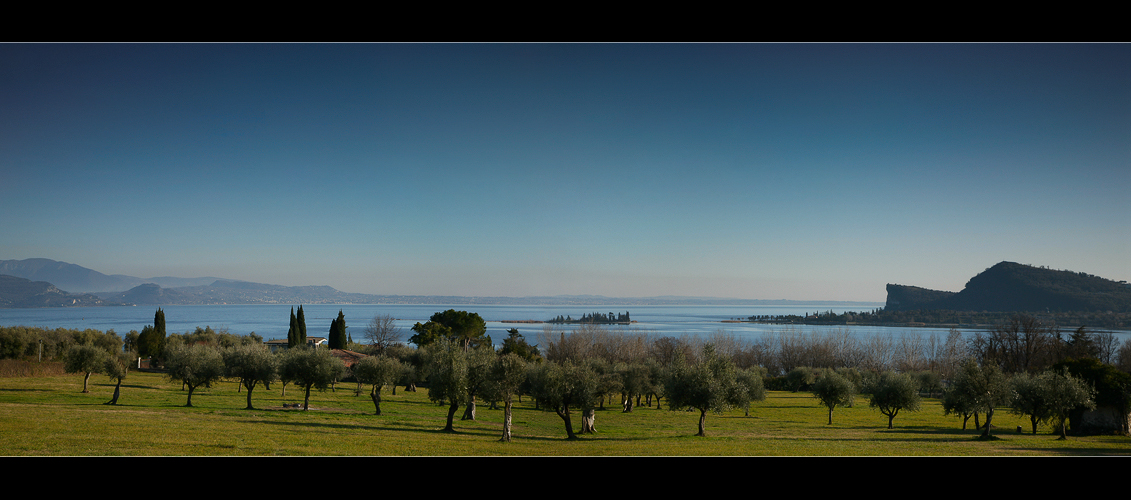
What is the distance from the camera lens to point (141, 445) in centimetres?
1566

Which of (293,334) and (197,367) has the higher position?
(197,367)

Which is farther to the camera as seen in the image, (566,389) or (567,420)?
(567,420)

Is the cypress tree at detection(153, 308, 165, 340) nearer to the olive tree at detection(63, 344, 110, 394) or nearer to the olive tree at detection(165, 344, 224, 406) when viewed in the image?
the olive tree at detection(63, 344, 110, 394)

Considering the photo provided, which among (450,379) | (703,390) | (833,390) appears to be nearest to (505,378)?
(450,379)

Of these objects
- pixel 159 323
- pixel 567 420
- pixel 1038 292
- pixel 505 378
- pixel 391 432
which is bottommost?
pixel 159 323

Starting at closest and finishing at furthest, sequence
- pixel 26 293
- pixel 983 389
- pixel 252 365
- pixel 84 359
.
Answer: pixel 26 293
pixel 983 389
pixel 252 365
pixel 84 359

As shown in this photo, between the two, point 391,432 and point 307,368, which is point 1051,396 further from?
point 307,368

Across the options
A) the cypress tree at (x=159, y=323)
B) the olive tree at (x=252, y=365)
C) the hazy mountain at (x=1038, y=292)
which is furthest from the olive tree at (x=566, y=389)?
the cypress tree at (x=159, y=323)

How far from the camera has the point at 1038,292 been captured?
5481 cm

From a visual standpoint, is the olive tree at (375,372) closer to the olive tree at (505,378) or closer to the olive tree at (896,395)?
the olive tree at (505,378)

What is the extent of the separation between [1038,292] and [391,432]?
6822 centimetres

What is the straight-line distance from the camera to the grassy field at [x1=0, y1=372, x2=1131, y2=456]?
16719 mm
